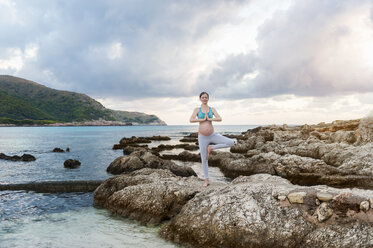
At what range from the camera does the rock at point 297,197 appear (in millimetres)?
7363

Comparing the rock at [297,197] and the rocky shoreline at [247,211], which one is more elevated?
the rock at [297,197]

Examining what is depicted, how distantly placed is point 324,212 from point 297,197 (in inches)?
31.6

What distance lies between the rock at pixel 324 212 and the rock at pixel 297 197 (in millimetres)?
531

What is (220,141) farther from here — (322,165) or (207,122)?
(322,165)

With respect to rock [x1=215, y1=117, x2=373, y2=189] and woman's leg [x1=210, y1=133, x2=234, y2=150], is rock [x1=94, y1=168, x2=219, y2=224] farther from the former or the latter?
rock [x1=215, y1=117, x2=373, y2=189]

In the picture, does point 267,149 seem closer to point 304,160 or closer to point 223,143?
point 304,160

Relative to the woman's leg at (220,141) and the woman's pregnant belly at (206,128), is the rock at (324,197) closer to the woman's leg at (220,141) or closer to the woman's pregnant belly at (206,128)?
the woman's leg at (220,141)

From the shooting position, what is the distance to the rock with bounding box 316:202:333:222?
6.74m

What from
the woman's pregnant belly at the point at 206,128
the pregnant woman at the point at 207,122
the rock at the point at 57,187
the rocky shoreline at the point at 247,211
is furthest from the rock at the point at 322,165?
the rock at the point at 57,187

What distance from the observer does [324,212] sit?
22.3 feet

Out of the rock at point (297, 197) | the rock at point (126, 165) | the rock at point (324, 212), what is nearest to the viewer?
the rock at point (324, 212)

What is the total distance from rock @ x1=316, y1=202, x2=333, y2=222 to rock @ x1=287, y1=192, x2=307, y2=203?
0.53 m

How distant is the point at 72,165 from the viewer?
84.8 ft

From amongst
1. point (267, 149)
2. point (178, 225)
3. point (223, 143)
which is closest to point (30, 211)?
point (178, 225)
